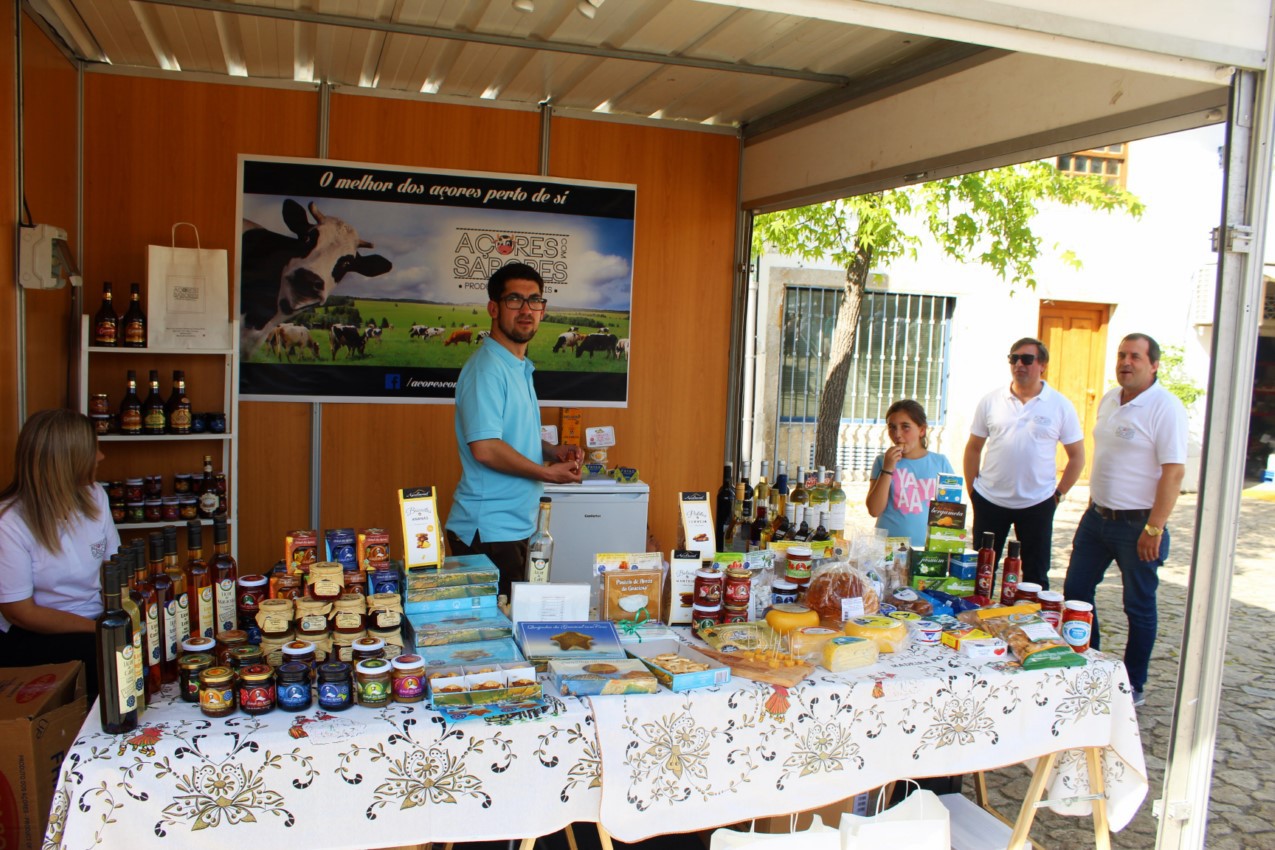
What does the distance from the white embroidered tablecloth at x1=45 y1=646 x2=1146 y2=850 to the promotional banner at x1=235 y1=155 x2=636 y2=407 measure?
11.2 ft

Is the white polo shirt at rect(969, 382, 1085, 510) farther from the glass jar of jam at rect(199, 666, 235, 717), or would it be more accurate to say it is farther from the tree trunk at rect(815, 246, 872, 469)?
the glass jar of jam at rect(199, 666, 235, 717)

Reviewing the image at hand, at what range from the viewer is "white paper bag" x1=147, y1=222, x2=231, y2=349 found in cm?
452

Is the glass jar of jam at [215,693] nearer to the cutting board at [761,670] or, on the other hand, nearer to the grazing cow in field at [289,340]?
the cutting board at [761,670]

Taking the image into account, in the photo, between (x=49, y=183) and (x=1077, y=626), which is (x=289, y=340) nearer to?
(x=49, y=183)

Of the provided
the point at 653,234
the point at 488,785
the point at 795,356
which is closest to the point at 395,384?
the point at 653,234

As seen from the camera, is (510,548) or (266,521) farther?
(266,521)

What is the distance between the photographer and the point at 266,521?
5.21 metres

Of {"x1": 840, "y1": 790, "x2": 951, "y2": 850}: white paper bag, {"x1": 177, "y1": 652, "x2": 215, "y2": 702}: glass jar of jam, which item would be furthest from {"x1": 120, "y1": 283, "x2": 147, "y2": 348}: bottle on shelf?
{"x1": 840, "y1": 790, "x2": 951, "y2": 850}: white paper bag

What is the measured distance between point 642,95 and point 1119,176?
7816mm

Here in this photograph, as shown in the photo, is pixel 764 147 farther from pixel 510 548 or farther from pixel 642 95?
pixel 510 548

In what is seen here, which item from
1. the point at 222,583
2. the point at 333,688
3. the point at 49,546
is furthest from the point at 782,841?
the point at 49,546

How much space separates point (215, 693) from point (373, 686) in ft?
1.04

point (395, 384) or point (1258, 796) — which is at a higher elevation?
point (395, 384)

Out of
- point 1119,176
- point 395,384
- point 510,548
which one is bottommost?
point 510,548
